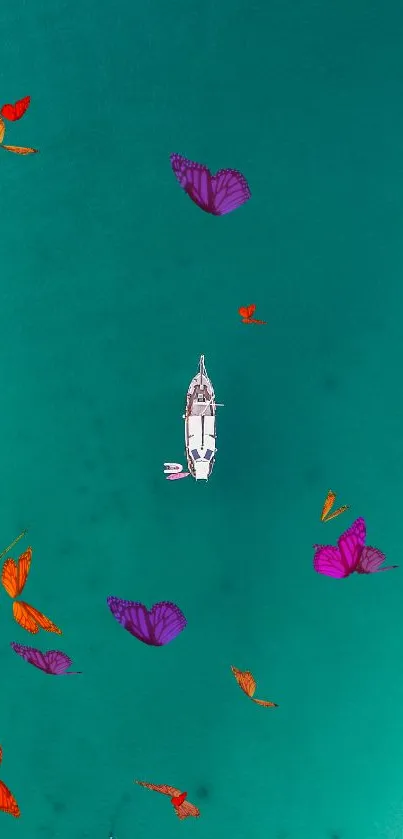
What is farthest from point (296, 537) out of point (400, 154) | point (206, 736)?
point (400, 154)

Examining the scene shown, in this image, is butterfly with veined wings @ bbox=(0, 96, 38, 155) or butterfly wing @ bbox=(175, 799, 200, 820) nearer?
→ butterfly with veined wings @ bbox=(0, 96, 38, 155)

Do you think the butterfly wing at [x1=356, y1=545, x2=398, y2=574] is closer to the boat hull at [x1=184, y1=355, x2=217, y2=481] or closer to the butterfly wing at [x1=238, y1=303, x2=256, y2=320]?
the boat hull at [x1=184, y1=355, x2=217, y2=481]

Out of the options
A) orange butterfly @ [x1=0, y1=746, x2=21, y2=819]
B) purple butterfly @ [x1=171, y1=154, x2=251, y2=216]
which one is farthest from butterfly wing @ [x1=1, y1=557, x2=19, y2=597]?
purple butterfly @ [x1=171, y1=154, x2=251, y2=216]

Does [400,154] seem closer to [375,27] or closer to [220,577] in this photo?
[375,27]

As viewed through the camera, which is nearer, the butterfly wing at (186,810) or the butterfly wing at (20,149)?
the butterfly wing at (20,149)

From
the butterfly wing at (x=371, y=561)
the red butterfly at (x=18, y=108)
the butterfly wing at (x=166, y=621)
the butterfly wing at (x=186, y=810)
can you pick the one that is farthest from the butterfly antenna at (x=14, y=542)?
the red butterfly at (x=18, y=108)

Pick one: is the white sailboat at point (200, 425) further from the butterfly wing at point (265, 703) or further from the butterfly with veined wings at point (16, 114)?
the butterfly with veined wings at point (16, 114)

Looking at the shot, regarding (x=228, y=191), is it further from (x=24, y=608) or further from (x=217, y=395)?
(x=24, y=608)
